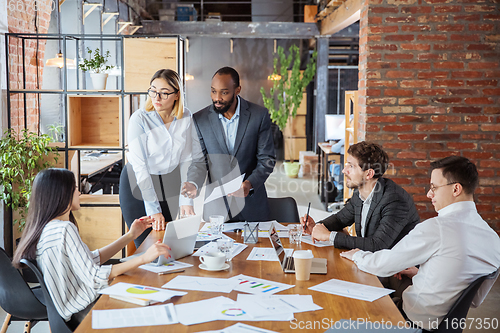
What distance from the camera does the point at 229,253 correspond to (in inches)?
86.6

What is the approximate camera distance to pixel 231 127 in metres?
3.25

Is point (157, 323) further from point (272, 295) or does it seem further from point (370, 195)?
point (370, 195)

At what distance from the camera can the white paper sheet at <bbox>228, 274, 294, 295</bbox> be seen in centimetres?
180

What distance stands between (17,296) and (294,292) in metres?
1.33

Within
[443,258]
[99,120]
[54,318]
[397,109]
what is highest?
[397,109]

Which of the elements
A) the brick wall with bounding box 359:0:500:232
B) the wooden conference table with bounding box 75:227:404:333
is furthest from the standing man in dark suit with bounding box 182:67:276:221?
the brick wall with bounding box 359:0:500:232

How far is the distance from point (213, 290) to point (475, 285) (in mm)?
1010

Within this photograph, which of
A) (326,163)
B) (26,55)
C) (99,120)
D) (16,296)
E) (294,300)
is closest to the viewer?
(294,300)

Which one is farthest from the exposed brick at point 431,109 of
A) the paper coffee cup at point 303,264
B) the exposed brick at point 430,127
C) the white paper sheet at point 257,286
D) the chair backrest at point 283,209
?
the white paper sheet at point 257,286

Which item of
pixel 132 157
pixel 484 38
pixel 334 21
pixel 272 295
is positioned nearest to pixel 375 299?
pixel 272 295

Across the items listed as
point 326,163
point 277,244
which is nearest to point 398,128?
point 277,244

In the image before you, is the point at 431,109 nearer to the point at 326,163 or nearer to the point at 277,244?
the point at 277,244

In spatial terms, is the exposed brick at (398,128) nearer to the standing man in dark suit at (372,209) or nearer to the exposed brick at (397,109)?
the exposed brick at (397,109)

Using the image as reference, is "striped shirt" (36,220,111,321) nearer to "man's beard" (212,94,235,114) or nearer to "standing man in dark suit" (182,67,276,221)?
"standing man in dark suit" (182,67,276,221)
